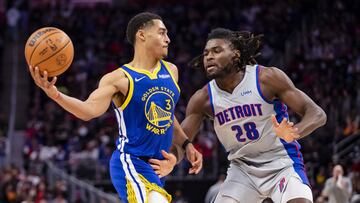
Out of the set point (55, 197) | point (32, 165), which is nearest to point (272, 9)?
point (32, 165)

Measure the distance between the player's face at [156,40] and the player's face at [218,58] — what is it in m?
0.57

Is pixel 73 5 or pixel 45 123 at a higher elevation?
pixel 73 5

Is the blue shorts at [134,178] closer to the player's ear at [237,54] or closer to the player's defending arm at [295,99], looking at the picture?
the player's defending arm at [295,99]

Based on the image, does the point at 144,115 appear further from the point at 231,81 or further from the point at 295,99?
the point at 295,99

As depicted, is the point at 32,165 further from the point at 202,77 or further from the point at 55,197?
the point at 202,77

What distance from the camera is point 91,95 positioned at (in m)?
6.48

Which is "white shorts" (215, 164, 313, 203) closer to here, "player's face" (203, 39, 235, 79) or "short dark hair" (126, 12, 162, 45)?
"player's face" (203, 39, 235, 79)

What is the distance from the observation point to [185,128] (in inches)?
303

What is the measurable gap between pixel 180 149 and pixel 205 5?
19.1m

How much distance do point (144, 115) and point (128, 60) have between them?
17066 mm

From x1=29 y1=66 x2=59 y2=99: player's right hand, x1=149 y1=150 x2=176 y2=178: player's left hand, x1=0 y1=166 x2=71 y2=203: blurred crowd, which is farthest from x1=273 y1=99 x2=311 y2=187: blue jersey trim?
x1=0 y1=166 x2=71 y2=203: blurred crowd

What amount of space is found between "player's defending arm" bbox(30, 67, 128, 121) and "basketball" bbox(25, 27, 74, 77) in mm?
120

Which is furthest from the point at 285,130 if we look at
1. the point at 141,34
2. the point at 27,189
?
the point at 27,189

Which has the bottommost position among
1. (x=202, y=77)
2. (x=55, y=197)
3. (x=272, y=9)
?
(x=55, y=197)
